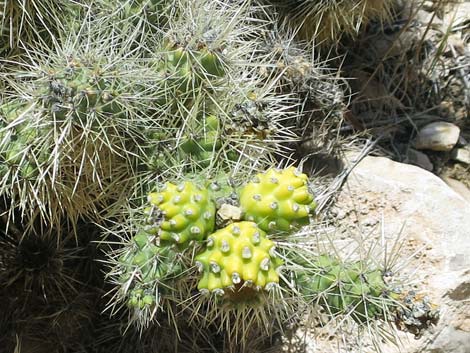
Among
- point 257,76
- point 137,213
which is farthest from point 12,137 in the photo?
point 257,76

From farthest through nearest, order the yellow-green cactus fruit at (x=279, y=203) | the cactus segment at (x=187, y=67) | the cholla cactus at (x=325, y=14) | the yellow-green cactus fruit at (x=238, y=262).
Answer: the cholla cactus at (x=325, y=14) → the cactus segment at (x=187, y=67) → the yellow-green cactus fruit at (x=279, y=203) → the yellow-green cactus fruit at (x=238, y=262)

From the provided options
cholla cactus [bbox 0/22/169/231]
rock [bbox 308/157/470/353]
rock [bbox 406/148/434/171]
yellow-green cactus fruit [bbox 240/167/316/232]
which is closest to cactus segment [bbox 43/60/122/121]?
cholla cactus [bbox 0/22/169/231]

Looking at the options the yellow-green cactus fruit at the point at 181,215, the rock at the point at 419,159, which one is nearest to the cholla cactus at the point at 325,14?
the rock at the point at 419,159

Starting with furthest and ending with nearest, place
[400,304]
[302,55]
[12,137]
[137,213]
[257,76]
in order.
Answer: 1. [302,55]
2. [257,76]
3. [137,213]
4. [12,137]
5. [400,304]

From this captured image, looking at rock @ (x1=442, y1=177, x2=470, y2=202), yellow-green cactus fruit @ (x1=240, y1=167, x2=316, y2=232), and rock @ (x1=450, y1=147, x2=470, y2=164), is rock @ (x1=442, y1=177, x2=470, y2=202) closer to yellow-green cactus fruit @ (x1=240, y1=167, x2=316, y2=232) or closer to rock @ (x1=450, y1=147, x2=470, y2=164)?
rock @ (x1=450, y1=147, x2=470, y2=164)

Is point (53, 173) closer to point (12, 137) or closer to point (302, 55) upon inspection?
point (12, 137)

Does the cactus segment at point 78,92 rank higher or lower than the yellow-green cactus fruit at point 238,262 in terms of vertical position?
higher

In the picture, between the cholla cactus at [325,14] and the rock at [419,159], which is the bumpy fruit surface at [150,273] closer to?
the cholla cactus at [325,14]
